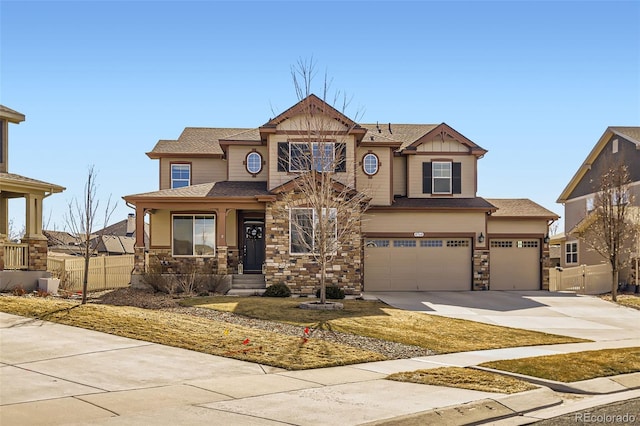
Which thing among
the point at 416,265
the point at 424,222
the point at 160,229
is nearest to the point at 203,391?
the point at 160,229

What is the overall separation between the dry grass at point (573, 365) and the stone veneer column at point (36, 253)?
55.2 ft

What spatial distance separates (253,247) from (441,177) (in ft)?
30.4

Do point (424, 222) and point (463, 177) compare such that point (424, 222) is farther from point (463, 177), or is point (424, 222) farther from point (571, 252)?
point (571, 252)

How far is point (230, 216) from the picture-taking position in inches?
1119

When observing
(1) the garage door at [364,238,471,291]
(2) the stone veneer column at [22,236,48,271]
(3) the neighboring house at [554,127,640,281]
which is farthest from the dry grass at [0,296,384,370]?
(3) the neighboring house at [554,127,640,281]

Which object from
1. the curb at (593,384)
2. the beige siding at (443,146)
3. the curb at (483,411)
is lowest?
the curb at (593,384)

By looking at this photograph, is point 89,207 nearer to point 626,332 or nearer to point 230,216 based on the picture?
point 230,216

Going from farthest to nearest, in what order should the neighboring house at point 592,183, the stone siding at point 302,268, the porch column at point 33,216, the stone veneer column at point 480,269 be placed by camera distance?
the neighboring house at point 592,183
the stone veneer column at point 480,269
the stone siding at point 302,268
the porch column at point 33,216

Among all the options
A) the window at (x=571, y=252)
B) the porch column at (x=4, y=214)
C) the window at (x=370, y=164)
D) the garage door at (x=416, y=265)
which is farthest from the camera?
the window at (x=571, y=252)

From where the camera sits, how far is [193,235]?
27891 mm

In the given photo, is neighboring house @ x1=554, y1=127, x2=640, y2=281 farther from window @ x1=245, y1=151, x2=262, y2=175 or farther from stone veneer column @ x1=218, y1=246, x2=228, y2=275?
stone veneer column @ x1=218, y1=246, x2=228, y2=275

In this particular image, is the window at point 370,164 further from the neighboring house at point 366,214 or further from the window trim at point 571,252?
the window trim at point 571,252

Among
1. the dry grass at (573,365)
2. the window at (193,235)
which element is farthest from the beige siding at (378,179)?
the dry grass at (573,365)

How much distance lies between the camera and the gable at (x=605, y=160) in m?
33.0
